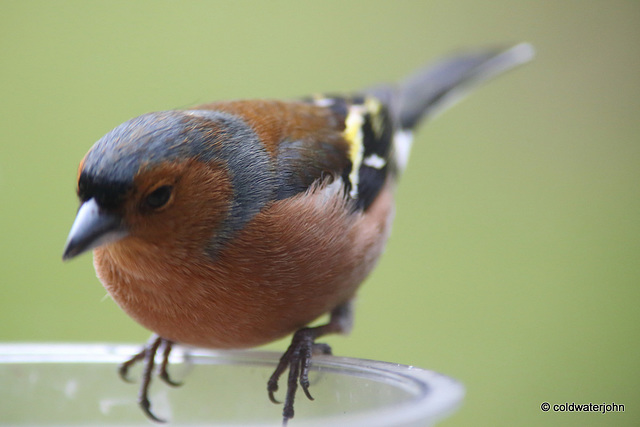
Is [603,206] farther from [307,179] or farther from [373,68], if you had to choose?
[307,179]

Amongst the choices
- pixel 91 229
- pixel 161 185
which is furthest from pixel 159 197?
pixel 91 229

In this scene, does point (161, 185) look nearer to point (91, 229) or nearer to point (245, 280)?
point (91, 229)

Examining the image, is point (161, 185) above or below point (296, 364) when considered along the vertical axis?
above

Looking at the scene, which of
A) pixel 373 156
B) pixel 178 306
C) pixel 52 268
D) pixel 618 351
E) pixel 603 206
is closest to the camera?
pixel 178 306

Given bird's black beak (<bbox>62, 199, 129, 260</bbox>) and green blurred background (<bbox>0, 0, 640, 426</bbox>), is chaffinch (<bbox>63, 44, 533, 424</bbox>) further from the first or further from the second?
green blurred background (<bbox>0, 0, 640, 426</bbox>)

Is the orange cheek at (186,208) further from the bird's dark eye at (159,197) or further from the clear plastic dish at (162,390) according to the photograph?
the clear plastic dish at (162,390)

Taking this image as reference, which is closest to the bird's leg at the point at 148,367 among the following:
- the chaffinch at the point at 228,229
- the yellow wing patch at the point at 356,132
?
the chaffinch at the point at 228,229

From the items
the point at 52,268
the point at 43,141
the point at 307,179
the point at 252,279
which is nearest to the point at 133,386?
the point at 252,279
